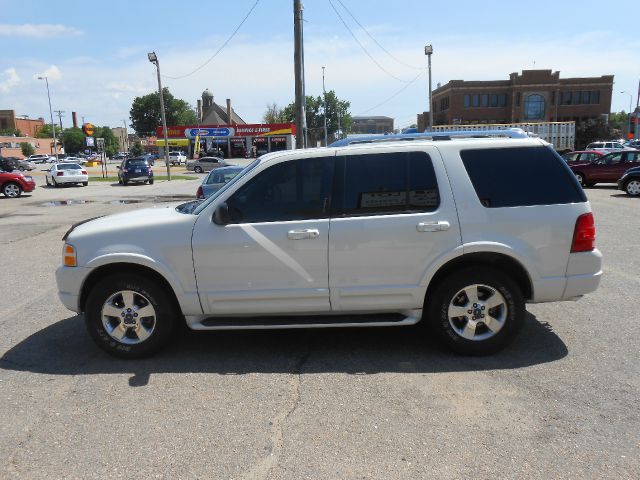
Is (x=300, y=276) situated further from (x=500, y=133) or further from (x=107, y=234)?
(x=500, y=133)

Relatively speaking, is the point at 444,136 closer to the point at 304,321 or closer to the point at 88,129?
the point at 304,321

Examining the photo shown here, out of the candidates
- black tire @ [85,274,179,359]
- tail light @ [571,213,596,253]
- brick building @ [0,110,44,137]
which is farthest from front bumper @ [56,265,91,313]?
brick building @ [0,110,44,137]

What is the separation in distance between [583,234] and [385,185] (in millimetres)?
1708

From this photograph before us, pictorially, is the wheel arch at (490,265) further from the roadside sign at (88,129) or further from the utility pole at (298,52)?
the roadside sign at (88,129)

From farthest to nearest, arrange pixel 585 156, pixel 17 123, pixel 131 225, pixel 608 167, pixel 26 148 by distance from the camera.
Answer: pixel 17 123
pixel 26 148
pixel 585 156
pixel 608 167
pixel 131 225

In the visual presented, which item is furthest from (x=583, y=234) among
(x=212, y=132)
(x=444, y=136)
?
(x=212, y=132)

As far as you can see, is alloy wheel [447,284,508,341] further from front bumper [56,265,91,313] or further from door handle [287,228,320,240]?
front bumper [56,265,91,313]

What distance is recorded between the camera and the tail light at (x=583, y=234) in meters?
4.45

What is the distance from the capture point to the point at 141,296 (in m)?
4.58

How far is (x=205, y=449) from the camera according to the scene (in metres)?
3.26

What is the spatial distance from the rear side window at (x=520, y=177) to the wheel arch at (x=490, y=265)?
0.44m

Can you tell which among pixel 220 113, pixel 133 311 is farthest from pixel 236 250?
pixel 220 113

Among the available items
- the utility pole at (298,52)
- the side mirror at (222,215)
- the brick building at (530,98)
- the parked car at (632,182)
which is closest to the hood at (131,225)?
the side mirror at (222,215)

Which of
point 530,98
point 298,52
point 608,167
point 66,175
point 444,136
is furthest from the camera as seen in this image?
point 530,98
